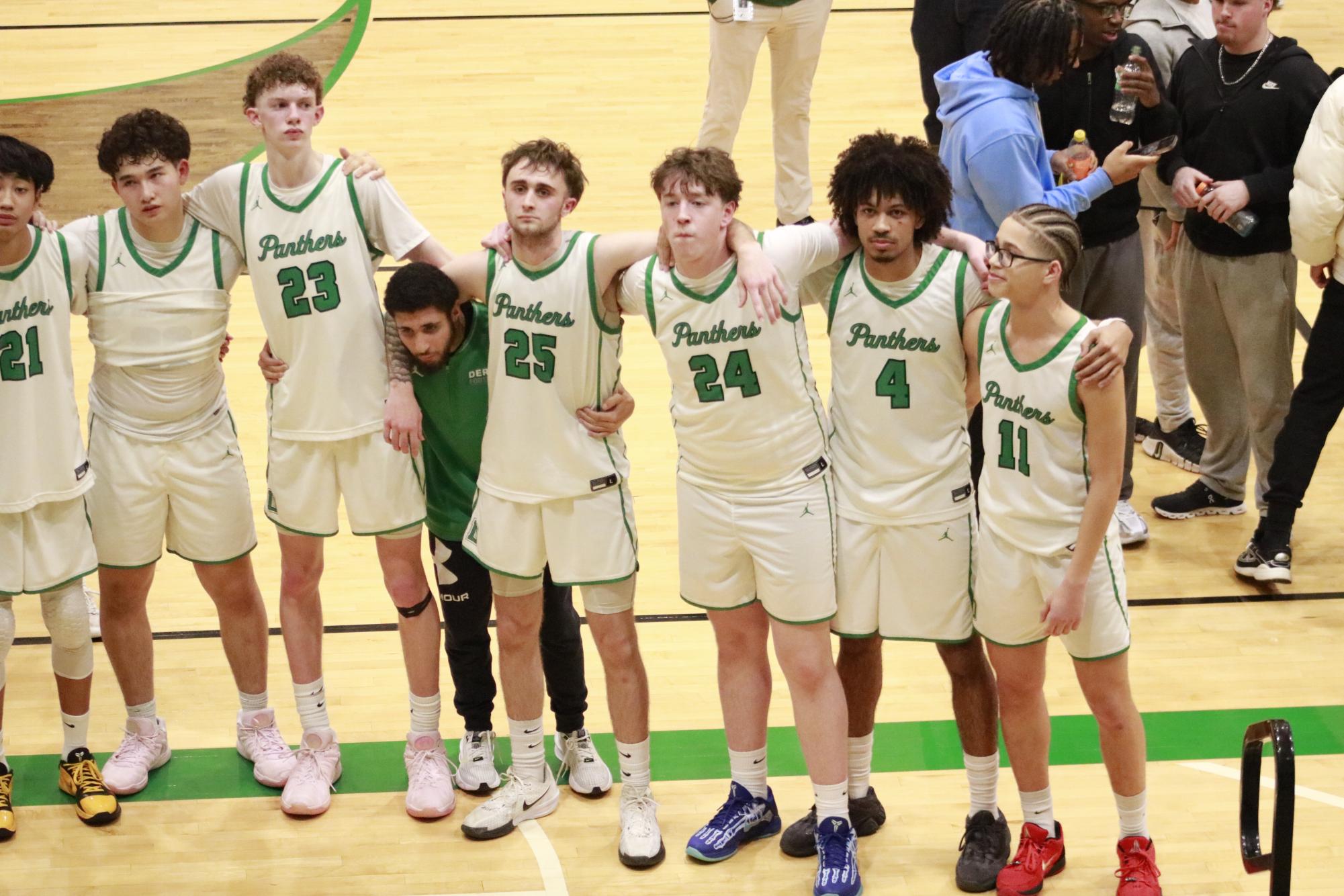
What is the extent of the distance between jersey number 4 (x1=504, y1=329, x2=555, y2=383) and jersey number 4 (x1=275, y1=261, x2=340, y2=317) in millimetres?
546

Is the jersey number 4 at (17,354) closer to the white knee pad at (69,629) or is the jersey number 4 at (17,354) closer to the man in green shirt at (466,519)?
the white knee pad at (69,629)

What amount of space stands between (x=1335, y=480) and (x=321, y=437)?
14.3 ft

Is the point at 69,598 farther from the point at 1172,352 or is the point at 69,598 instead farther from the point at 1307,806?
the point at 1172,352

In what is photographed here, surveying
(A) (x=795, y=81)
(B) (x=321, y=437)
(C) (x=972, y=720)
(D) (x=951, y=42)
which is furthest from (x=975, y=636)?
(A) (x=795, y=81)

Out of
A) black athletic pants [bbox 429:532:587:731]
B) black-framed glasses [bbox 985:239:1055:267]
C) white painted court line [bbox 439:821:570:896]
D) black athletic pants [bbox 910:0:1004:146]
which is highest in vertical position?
black athletic pants [bbox 910:0:1004:146]

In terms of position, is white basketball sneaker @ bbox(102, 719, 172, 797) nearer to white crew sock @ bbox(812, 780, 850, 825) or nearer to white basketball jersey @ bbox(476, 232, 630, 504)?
white basketball jersey @ bbox(476, 232, 630, 504)

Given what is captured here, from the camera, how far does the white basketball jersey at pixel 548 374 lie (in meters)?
4.19

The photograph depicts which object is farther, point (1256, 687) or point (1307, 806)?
point (1256, 687)

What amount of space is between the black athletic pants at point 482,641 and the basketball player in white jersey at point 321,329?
3.3 inches

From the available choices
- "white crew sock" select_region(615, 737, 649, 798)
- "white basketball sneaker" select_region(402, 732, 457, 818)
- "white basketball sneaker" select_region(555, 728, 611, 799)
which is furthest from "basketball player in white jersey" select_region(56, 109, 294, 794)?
"white crew sock" select_region(615, 737, 649, 798)

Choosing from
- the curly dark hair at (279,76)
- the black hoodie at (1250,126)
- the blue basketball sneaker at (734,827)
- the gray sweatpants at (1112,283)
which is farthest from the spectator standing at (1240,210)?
the curly dark hair at (279,76)

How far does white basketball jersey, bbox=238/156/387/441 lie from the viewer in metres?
4.38

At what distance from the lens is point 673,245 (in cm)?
394

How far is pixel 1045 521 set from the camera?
3.91 m
